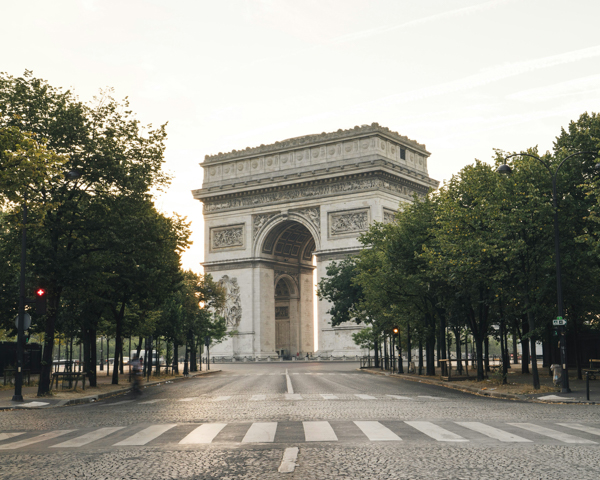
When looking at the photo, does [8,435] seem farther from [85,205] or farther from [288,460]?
[85,205]

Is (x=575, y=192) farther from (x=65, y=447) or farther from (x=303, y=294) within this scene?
(x=303, y=294)

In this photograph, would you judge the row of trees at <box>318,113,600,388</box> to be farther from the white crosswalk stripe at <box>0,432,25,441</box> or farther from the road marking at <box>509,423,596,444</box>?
the white crosswalk stripe at <box>0,432,25,441</box>

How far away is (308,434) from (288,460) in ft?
10.6

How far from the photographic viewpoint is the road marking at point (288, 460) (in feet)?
32.0

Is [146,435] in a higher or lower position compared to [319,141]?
lower

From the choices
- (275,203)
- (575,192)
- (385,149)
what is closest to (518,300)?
(575,192)

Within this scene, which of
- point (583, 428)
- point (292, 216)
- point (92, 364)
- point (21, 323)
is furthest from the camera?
point (292, 216)

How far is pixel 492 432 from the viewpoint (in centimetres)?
1402

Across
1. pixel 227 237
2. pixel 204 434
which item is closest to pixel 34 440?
pixel 204 434

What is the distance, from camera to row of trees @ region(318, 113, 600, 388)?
29047 mm

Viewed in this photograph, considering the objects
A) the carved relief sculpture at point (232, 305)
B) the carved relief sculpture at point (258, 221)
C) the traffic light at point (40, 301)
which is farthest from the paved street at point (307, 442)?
the carved relief sculpture at point (232, 305)

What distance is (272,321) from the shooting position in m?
89.9

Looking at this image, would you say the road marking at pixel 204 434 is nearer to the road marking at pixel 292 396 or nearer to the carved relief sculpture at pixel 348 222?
the road marking at pixel 292 396

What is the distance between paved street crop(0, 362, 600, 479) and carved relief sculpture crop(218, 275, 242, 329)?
6754 cm
